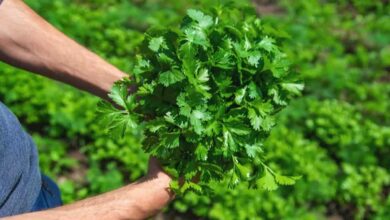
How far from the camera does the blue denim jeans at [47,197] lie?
6.54 feet

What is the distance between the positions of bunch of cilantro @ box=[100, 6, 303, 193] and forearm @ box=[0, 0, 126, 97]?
161 millimetres

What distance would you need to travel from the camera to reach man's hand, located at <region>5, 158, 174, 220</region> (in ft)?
5.51

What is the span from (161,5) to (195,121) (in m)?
3.73

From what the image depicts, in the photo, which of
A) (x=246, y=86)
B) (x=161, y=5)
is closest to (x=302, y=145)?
(x=161, y=5)

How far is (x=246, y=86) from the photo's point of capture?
1.76 meters

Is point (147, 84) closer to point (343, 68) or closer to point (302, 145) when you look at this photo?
point (302, 145)

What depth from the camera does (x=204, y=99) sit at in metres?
1.69

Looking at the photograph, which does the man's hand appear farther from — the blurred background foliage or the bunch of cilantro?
the blurred background foliage

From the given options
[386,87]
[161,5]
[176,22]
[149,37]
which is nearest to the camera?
[149,37]

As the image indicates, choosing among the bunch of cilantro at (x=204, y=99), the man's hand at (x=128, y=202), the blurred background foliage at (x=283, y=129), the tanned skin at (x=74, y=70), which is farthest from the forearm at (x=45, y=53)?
the blurred background foliage at (x=283, y=129)

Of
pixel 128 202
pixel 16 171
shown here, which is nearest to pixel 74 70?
pixel 16 171

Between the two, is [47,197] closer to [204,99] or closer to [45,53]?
[45,53]

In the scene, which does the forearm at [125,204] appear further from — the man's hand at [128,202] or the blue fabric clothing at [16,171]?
the blue fabric clothing at [16,171]

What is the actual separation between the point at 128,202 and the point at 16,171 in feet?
1.16
